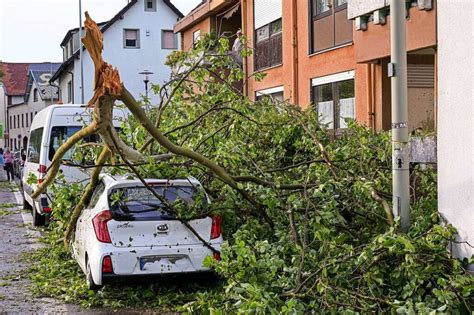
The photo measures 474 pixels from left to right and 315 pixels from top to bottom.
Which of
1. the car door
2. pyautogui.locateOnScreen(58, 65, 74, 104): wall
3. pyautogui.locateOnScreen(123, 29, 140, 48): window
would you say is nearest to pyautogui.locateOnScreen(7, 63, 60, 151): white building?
pyautogui.locateOnScreen(58, 65, 74, 104): wall

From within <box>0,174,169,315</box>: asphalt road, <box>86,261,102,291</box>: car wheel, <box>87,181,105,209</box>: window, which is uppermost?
<box>87,181,105,209</box>: window

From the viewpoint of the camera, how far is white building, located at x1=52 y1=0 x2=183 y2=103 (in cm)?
5262

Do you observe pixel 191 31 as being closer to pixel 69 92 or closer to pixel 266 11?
pixel 266 11

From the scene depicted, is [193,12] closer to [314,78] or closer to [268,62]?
[268,62]

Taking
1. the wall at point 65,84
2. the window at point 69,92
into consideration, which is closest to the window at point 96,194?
the wall at point 65,84

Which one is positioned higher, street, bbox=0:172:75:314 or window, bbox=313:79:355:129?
window, bbox=313:79:355:129

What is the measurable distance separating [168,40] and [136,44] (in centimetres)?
276

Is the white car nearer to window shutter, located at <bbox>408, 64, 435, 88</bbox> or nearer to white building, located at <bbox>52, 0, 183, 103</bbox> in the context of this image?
window shutter, located at <bbox>408, 64, 435, 88</bbox>

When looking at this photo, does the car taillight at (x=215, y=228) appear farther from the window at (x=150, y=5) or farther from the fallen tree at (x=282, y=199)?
the window at (x=150, y=5)

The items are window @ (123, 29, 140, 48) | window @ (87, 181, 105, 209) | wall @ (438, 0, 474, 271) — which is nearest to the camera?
wall @ (438, 0, 474, 271)

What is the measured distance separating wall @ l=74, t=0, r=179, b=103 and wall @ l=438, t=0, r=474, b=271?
152 ft

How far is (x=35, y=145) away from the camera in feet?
56.0

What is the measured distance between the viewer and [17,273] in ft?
34.6

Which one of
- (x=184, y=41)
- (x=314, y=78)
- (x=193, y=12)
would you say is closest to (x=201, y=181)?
(x=314, y=78)
